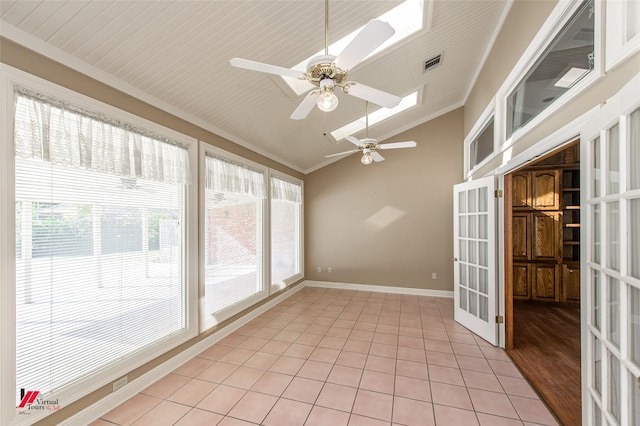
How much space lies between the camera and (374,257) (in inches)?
226

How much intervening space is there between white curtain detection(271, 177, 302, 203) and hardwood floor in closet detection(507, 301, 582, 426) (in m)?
4.14

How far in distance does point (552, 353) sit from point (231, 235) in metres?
4.20

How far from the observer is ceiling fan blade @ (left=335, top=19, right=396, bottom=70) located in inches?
49.1

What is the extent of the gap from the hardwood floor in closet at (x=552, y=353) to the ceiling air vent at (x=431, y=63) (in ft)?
11.9

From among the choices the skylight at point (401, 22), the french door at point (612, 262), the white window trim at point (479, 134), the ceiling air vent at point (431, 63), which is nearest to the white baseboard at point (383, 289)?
the white window trim at point (479, 134)

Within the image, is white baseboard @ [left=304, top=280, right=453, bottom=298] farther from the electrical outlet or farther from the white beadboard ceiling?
the electrical outlet

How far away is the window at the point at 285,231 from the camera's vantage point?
500cm

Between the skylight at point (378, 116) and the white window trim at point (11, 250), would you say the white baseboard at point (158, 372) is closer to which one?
the white window trim at point (11, 250)

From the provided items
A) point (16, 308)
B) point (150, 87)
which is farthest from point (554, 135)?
point (16, 308)

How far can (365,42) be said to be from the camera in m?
1.36

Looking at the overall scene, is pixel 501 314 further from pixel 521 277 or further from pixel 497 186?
pixel 521 277

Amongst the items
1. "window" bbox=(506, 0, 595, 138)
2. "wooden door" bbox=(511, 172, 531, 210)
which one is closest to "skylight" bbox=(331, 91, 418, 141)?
"window" bbox=(506, 0, 595, 138)

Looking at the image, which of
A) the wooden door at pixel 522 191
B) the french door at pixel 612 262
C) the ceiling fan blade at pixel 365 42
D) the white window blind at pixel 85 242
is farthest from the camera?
the wooden door at pixel 522 191

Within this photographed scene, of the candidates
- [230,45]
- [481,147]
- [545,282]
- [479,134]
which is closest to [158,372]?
[230,45]
